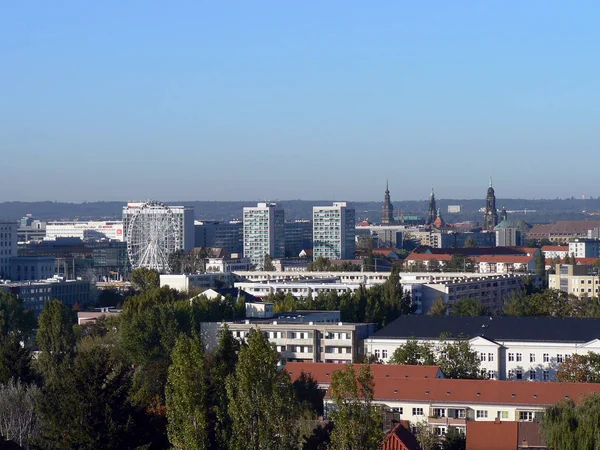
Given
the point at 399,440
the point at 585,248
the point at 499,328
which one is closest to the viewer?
the point at 399,440

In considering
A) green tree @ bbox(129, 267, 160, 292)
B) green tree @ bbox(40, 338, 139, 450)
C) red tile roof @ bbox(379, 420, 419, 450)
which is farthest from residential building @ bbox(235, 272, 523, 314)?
green tree @ bbox(40, 338, 139, 450)

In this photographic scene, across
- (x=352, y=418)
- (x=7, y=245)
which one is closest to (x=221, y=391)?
(x=352, y=418)

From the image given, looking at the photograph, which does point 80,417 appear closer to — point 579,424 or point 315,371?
point 579,424

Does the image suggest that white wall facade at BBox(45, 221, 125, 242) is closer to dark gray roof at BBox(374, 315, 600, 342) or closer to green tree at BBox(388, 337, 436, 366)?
dark gray roof at BBox(374, 315, 600, 342)

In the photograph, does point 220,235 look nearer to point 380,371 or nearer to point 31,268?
point 31,268

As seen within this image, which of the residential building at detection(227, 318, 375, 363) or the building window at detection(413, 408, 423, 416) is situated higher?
the residential building at detection(227, 318, 375, 363)

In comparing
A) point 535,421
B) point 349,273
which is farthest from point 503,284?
point 535,421
